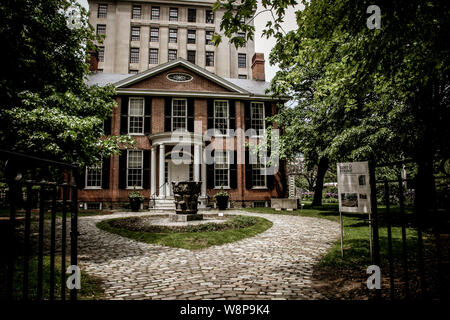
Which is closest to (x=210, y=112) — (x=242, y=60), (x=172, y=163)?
(x=172, y=163)

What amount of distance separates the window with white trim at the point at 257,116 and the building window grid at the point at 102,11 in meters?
26.2

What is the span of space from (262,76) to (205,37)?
1502 cm

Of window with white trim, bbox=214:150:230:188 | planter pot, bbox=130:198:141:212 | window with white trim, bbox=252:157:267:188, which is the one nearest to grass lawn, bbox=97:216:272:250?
planter pot, bbox=130:198:141:212

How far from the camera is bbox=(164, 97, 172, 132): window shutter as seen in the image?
61.7ft

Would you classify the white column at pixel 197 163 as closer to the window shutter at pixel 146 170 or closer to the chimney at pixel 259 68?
the window shutter at pixel 146 170

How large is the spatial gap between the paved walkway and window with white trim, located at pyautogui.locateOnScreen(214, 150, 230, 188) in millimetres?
11311

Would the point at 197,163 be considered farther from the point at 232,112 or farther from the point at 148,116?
the point at 148,116

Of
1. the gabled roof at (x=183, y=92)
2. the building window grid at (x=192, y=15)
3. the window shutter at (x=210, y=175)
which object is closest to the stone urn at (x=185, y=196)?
the window shutter at (x=210, y=175)

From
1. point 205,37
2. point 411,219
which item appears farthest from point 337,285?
point 205,37

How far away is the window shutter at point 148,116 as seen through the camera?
18.7 metres

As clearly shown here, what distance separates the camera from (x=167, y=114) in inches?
746

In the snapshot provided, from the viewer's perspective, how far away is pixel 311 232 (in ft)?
28.7

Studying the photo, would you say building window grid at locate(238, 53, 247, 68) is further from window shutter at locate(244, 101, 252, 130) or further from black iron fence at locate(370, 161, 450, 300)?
black iron fence at locate(370, 161, 450, 300)
